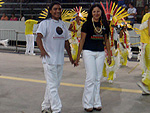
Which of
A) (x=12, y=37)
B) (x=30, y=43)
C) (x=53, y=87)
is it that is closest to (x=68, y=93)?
(x=53, y=87)

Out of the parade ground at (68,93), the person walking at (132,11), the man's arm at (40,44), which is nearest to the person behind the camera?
the man's arm at (40,44)

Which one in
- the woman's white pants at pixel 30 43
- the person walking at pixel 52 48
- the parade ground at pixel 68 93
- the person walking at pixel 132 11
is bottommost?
the parade ground at pixel 68 93

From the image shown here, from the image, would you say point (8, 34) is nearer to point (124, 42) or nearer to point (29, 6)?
point (29, 6)

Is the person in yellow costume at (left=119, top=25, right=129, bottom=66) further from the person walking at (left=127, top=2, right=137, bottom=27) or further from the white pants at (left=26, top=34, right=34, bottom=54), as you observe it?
the white pants at (left=26, top=34, right=34, bottom=54)

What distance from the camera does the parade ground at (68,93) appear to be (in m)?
5.15

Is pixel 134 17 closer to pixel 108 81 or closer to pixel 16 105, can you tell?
pixel 108 81

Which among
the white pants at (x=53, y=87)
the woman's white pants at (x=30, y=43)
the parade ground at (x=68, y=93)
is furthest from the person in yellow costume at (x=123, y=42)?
the white pants at (x=53, y=87)

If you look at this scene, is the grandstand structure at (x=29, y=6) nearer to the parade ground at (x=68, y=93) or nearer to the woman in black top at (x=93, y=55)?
the parade ground at (x=68, y=93)

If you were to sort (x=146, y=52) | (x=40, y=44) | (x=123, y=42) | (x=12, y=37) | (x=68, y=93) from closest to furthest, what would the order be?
(x=40, y=44)
(x=146, y=52)
(x=68, y=93)
(x=123, y=42)
(x=12, y=37)

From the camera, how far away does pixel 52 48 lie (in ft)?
14.9

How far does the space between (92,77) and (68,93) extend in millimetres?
1440

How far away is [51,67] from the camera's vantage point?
4.53m

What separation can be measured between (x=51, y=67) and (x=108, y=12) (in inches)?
141

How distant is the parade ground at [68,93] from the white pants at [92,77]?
0.21 metres
